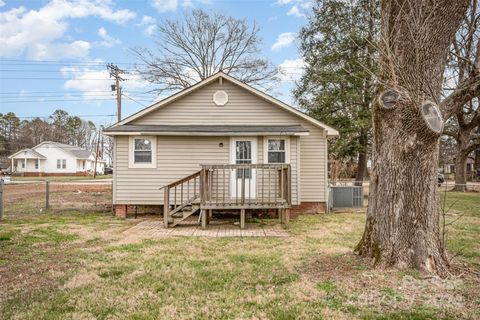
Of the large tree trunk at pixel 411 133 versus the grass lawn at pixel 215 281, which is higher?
the large tree trunk at pixel 411 133

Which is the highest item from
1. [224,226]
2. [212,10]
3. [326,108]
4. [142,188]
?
[212,10]

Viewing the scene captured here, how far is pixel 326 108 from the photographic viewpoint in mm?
17594

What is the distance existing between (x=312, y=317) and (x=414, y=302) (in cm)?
123

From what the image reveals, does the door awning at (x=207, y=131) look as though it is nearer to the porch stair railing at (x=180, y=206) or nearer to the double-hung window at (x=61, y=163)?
the porch stair railing at (x=180, y=206)

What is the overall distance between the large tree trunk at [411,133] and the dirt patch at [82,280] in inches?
154

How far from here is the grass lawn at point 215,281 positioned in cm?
379

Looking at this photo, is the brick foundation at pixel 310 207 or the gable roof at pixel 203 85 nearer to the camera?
the gable roof at pixel 203 85

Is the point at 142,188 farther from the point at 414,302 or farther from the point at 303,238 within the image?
the point at 414,302

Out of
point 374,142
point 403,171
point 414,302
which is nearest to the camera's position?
point 414,302

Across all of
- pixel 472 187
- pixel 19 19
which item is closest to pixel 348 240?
pixel 19 19

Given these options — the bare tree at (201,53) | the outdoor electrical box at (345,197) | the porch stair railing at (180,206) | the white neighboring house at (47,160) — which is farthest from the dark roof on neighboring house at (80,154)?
the outdoor electrical box at (345,197)

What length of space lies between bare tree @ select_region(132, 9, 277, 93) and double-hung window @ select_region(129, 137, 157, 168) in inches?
599

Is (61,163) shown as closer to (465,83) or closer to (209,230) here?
(209,230)

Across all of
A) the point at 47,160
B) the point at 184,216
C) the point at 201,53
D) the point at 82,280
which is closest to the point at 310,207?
the point at 184,216
